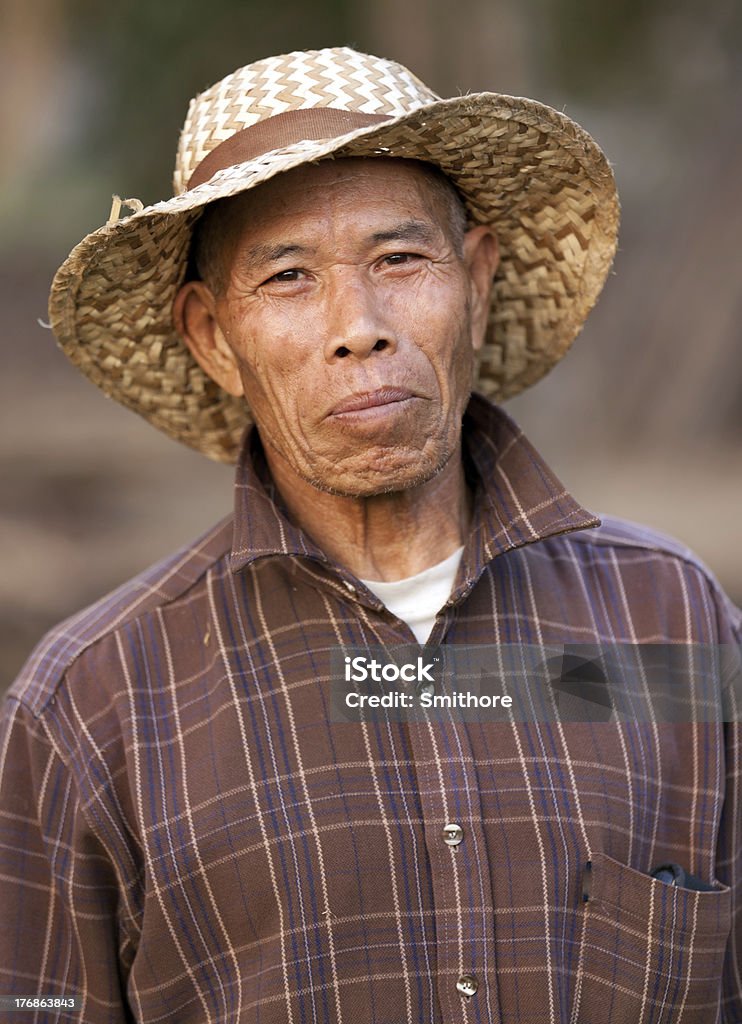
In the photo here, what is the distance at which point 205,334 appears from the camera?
2.09 metres

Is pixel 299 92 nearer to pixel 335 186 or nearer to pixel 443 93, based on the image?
pixel 335 186

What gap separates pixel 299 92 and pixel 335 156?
131 millimetres

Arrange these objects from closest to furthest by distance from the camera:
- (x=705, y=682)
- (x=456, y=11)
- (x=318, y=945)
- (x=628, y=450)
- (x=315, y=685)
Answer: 1. (x=318, y=945)
2. (x=315, y=685)
3. (x=705, y=682)
4. (x=456, y=11)
5. (x=628, y=450)

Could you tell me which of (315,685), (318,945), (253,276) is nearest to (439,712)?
(315,685)

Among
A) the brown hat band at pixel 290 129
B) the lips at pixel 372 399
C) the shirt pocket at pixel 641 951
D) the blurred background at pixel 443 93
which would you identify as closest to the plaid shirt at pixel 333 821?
the shirt pocket at pixel 641 951

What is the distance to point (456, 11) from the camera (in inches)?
164

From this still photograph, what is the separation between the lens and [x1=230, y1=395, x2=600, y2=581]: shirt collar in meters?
1.88

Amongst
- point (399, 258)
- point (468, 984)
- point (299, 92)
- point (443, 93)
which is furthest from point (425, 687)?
point (443, 93)

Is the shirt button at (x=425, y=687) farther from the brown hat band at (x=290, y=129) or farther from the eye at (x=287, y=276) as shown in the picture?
the brown hat band at (x=290, y=129)

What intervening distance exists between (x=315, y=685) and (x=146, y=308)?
684mm

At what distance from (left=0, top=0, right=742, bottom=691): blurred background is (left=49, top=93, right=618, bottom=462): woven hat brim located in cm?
220

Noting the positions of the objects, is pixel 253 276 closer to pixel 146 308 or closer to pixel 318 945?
pixel 146 308

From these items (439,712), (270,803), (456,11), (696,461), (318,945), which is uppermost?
(456,11)

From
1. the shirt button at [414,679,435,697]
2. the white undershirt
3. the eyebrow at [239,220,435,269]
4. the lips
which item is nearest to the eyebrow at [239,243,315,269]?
the eyebrow at [239,220,435,269]
